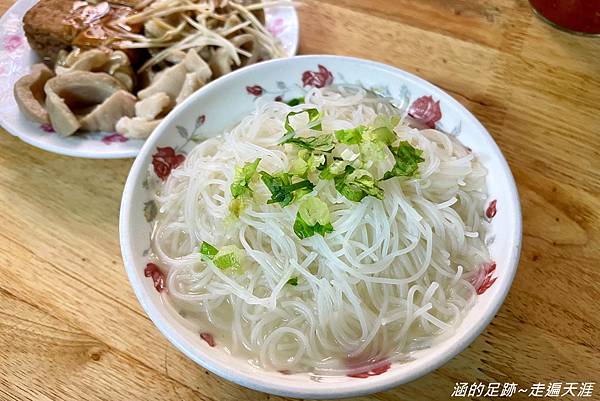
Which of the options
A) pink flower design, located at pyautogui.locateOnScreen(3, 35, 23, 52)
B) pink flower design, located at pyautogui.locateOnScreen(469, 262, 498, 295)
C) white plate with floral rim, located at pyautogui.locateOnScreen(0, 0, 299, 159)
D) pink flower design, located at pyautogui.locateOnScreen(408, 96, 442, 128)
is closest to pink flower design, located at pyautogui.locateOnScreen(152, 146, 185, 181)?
white plate with floral rim, located at pyautogui.locateOnScreen(0, 0, 299, 159)

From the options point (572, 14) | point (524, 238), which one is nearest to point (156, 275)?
point (524, 238)

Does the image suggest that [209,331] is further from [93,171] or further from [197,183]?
[93,171]

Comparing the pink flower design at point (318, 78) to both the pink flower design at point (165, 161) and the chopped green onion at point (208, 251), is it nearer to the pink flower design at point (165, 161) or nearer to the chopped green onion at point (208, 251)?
the pink flower design at point (165, 161)

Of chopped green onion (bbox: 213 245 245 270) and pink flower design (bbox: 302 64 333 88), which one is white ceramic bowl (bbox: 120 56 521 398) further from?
chopped green onion (bbox: 213 245 245 270)

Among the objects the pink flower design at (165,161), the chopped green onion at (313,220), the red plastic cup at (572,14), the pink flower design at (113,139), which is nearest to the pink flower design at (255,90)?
the pink flower design at (165,161)

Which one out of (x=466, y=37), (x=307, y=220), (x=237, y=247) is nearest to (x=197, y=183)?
(x=237, y=247)
